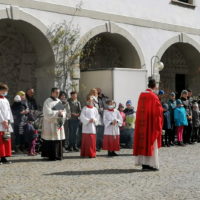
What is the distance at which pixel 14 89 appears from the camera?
47.6 feet

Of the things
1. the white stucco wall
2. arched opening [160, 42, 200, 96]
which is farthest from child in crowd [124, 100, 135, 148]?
arched opening [160, 42, 200, 96]

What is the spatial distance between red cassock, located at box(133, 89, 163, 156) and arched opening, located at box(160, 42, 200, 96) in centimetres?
1029

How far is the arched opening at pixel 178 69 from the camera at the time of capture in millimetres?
19922

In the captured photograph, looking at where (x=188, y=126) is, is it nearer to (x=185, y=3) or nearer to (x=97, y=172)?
(x=185, y=3)

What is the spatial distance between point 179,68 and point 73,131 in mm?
8340

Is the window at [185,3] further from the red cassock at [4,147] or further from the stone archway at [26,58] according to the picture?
the red cassock at [4,147]

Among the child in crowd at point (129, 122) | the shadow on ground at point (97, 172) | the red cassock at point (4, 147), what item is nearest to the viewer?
the shadow on ground at point (97, 172)

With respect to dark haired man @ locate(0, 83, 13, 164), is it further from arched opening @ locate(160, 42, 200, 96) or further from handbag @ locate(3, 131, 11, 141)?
arched opening @ locate(160, 42, 200, 96)

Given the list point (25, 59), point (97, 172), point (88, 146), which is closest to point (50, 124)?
point (88, 146)

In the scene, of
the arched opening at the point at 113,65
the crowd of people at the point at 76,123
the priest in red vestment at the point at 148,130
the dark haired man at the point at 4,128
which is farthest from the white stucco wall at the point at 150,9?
the priest in red vestment at the point at 148,130

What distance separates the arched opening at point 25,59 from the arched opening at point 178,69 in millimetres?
6567

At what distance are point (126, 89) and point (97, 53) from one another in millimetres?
2945

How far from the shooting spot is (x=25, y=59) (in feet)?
48.4

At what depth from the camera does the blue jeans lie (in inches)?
514
